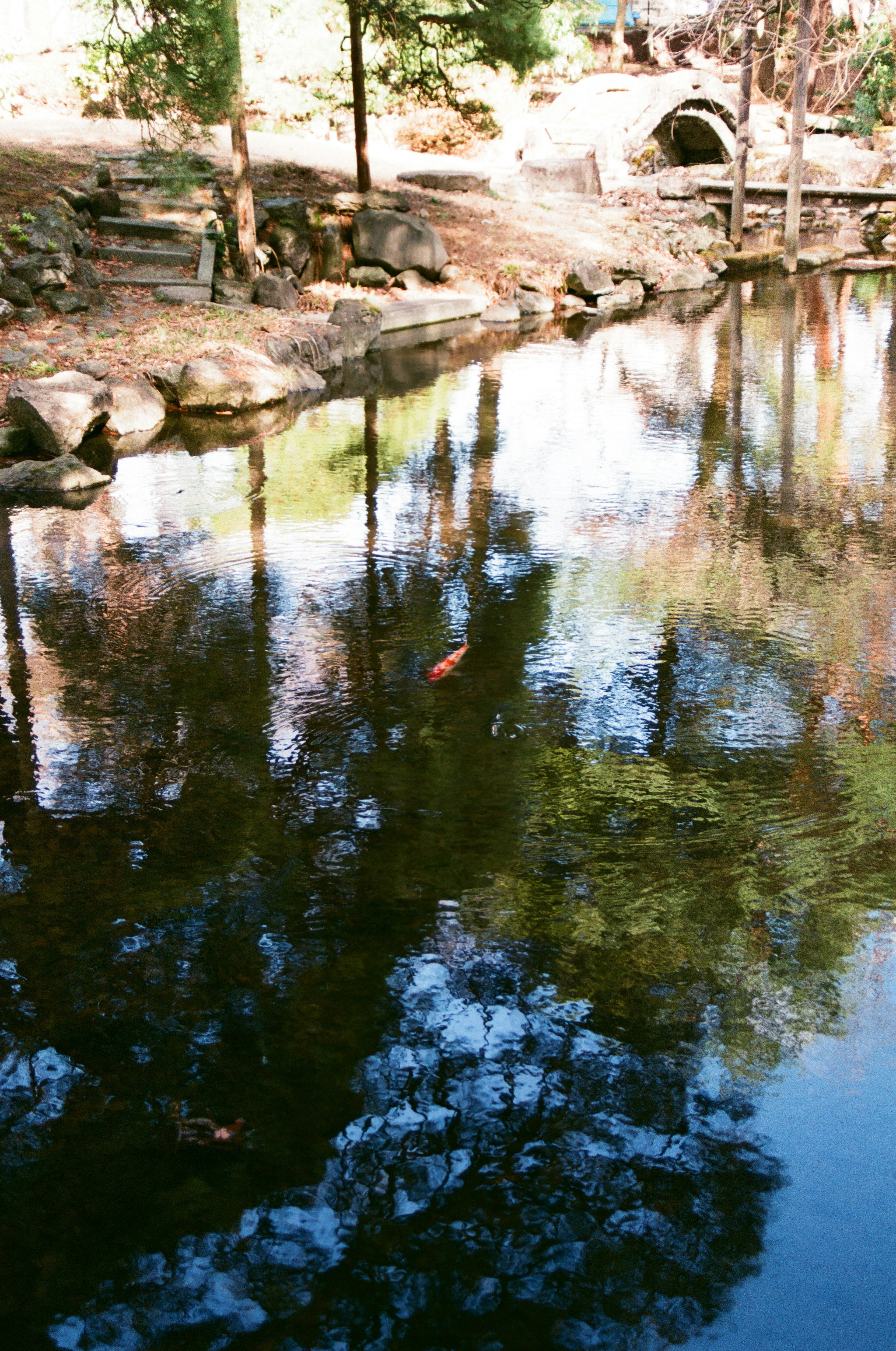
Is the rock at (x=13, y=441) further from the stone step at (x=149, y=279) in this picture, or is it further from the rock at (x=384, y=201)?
the rock at (x=384, y=201)

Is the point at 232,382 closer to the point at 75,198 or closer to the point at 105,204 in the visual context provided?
the point at 75,198

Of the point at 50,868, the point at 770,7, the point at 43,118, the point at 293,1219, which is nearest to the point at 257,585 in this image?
the point at 50,868

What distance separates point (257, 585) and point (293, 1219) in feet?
13.2

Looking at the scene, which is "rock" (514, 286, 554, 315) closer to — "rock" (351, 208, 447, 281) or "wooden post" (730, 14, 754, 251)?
"rock" (351, 208, 447, 281)

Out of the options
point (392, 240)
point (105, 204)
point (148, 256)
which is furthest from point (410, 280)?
point (105, 204)

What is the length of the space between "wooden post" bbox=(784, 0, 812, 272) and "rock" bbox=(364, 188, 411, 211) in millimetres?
5623

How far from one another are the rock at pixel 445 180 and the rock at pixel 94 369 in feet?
38.7

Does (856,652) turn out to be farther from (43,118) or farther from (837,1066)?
(43,118)

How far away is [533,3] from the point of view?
12805mm

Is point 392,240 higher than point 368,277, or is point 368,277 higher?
point 392,240

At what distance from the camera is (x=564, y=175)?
23656 millimetres

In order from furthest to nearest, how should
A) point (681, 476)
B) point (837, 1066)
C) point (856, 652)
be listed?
point (681, 476) < point (856, 652) < point (837, 1066)

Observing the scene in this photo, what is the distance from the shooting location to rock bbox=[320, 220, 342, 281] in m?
14.8

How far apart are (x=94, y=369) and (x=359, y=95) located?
7633 millimetres
